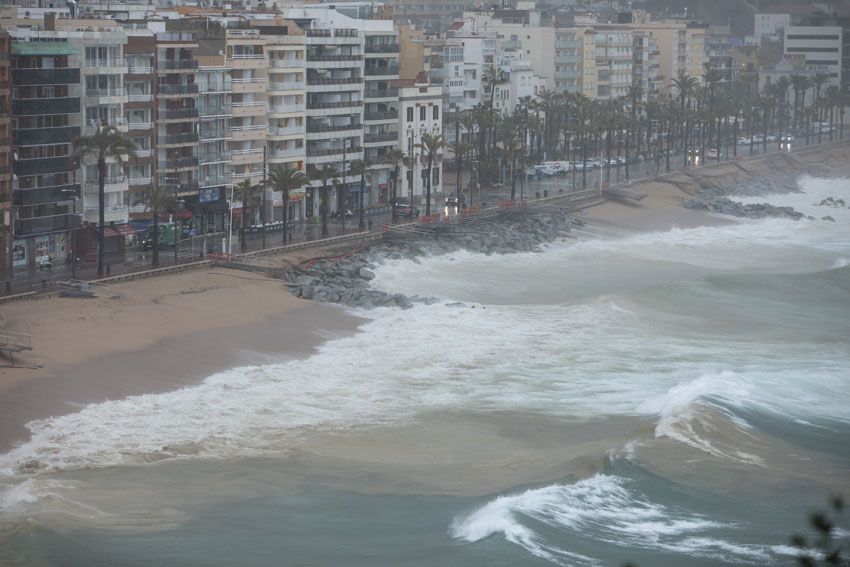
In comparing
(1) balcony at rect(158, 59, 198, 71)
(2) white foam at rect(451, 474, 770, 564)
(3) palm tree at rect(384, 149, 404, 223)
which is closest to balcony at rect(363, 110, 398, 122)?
(3) palm tree at rect(384, 149, 404, 223)

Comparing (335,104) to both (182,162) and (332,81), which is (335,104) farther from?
(182,162)

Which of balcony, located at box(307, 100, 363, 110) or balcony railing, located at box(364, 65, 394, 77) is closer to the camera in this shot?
balcony, located at box(307, 100, 363, 110)

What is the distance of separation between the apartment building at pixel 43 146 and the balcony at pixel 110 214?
1.28m

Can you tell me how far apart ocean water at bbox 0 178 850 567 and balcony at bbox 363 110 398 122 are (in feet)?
99.9

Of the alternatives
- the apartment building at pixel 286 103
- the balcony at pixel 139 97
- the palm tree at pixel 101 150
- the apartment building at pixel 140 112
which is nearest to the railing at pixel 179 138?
the apartment building at pixel 140 112

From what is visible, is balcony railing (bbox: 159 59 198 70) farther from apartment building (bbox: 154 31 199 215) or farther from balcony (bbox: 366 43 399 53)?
balcony (bbox: 366 43 399 53)

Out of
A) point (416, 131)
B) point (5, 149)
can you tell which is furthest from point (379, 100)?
point (5, 149)

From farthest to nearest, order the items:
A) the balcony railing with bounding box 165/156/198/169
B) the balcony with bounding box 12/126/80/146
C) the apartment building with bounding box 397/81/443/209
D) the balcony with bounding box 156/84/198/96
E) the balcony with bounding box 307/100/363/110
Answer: the apartment building with bounding box 397/81/443/209 → the balcony with bounding box 307/100/363/110 → the balcony railing with bounding box 165/156/198/169 → the balcony with bounding box 156/84/198/96 → the balcony with bounding box 12/126/80/146

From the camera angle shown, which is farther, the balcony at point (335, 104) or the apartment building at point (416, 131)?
the apartment building at point (416, 131)

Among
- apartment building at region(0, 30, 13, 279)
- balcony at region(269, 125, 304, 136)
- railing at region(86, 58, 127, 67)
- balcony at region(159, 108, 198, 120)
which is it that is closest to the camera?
apartment building at region(0, 30, 13, 279)

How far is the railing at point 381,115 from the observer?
86.9 meters

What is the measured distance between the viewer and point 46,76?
59156mm

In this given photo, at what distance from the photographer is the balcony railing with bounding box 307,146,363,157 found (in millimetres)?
81375

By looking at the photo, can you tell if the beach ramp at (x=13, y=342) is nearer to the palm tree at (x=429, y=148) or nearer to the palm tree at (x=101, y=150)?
the palm tree at (x=101, y=150)
